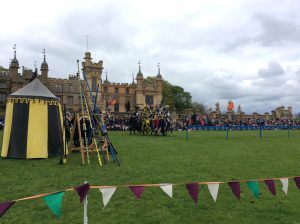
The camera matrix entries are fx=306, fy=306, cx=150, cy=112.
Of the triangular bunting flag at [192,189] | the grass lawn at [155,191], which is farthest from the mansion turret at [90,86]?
the triangular bunting flag at [192,189]

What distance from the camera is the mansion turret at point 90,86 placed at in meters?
66.8

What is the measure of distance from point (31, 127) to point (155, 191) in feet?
23.7

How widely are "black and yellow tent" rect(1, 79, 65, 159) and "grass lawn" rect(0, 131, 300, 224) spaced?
85 centimetres

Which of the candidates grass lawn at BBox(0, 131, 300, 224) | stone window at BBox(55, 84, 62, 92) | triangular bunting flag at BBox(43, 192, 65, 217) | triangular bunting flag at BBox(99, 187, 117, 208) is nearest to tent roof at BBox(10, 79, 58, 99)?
grass lawn at BBox(0, 131, 300, 224)

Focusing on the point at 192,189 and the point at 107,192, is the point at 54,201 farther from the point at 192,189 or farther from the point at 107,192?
the point at 192,189

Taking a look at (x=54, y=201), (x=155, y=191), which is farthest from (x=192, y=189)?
(x=155, y=191)

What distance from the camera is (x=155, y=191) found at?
22.9ft

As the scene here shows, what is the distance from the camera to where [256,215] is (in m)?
5.45

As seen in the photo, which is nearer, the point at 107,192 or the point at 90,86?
the point at 107,192

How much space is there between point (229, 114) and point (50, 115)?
46890 mm

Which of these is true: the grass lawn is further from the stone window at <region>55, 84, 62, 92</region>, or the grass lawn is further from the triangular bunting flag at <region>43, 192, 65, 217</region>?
the stone window at <region>55, 84, 62, 92</region>

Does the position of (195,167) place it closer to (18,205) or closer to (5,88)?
(18,205)

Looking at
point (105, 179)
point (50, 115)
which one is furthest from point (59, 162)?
point (105, 179)

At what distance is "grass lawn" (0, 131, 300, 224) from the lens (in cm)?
533
